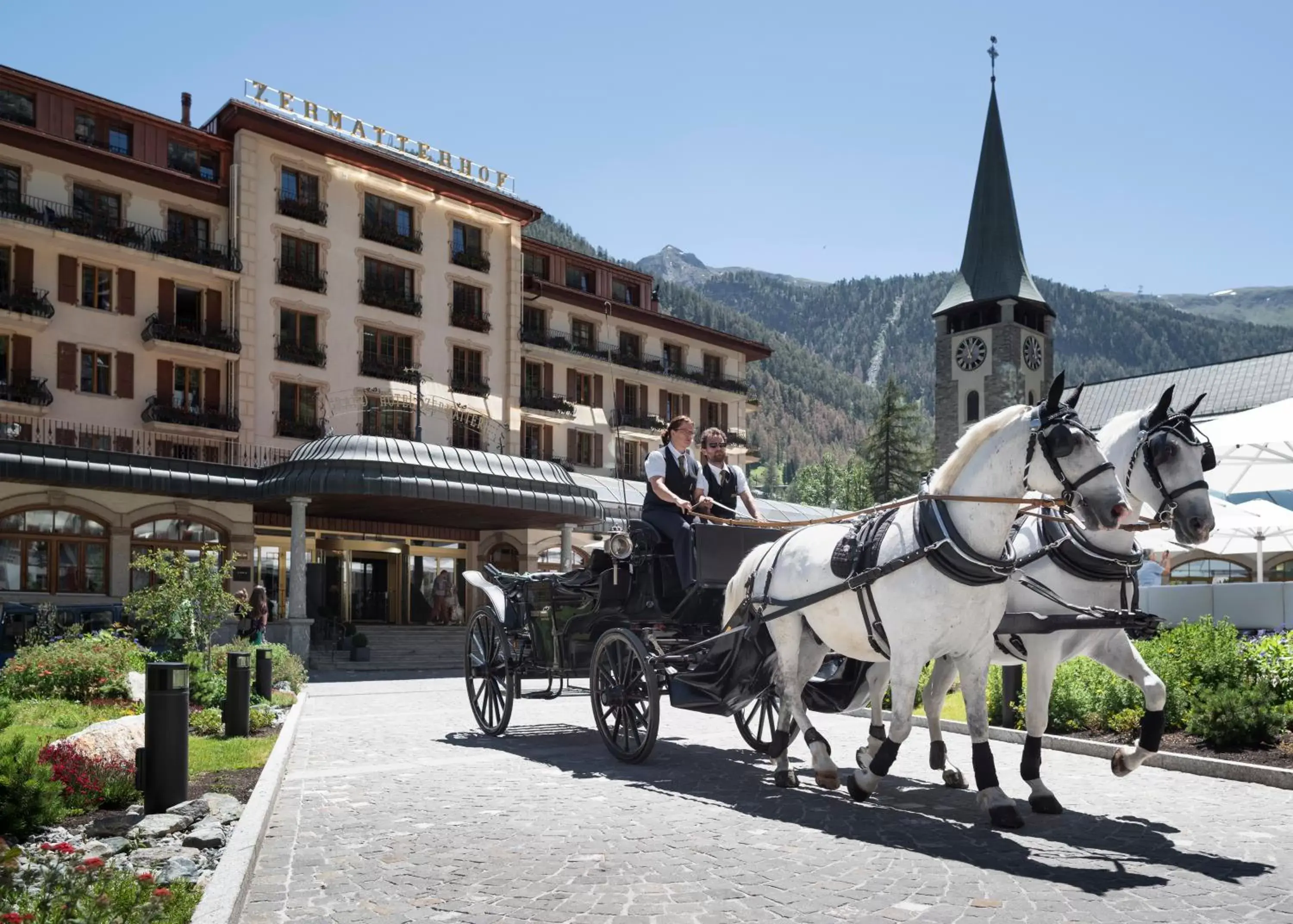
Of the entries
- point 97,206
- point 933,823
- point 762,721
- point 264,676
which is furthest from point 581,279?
point 933,823

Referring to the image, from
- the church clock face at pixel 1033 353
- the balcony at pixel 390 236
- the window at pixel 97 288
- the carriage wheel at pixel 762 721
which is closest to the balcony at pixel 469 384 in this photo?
the balcony at pixel 390 236

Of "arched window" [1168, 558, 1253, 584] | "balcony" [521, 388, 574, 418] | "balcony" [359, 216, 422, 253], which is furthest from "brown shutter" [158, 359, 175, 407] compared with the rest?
"arched window" [1168, 558, 1253, 584]

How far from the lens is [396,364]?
42625 millimetres

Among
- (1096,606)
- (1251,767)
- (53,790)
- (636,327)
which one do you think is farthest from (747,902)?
(636,327)

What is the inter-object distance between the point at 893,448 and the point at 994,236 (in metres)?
17.4

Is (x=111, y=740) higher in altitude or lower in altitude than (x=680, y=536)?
lower

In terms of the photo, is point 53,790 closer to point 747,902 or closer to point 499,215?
point 747,902

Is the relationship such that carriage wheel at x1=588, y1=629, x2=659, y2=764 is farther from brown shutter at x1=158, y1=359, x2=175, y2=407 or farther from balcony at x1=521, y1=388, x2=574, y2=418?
balcony at x1=521, y1=388, x2=574, y2=418

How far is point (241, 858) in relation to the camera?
6.01 meters

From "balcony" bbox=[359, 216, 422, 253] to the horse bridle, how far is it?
38543 millimetres

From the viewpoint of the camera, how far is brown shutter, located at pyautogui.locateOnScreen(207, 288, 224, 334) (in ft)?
126

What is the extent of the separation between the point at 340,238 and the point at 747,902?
1557 inches

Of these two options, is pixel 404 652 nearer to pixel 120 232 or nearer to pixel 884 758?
pixel 120 232

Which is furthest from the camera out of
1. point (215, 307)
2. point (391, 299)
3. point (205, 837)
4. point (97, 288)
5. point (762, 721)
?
point (391, 299)
